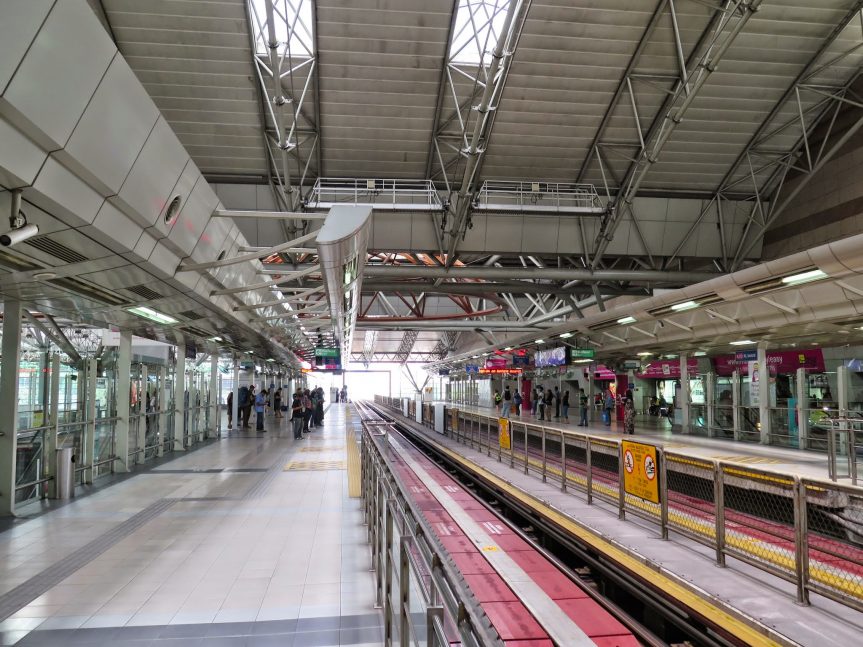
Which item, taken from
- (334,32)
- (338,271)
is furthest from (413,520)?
(334,32)

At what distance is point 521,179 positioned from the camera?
21.5 metres

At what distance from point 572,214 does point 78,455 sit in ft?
50.5

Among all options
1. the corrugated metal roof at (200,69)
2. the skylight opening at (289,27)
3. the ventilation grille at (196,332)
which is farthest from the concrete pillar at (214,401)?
the skylight opening at (289,27)

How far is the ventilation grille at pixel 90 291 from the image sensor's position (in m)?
8.00

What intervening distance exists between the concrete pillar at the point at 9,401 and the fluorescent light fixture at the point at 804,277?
1189cm

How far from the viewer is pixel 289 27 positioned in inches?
592

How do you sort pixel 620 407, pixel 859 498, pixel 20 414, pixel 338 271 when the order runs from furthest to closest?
pixel 620 407 < pixel 20 414 < pixel 338 271 < pixel 859 498

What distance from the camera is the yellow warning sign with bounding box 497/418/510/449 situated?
15.8 m

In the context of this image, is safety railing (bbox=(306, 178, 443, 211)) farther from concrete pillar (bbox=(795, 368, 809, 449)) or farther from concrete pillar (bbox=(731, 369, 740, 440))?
concrete pillar (bbox=(795, 368, 809, 449))

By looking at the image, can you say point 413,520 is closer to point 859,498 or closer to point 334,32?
point 859,498

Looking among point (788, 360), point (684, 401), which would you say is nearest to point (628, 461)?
point (684, 401)

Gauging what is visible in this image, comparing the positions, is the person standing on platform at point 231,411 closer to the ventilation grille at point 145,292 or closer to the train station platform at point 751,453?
the train station platform at point 751,453

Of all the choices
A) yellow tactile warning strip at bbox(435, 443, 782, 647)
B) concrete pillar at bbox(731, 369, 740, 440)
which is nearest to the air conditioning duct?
yellow tactile warning strip at bbox(435, 443, 782, 647)

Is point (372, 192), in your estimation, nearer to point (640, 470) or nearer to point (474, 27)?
point (474, 27)
